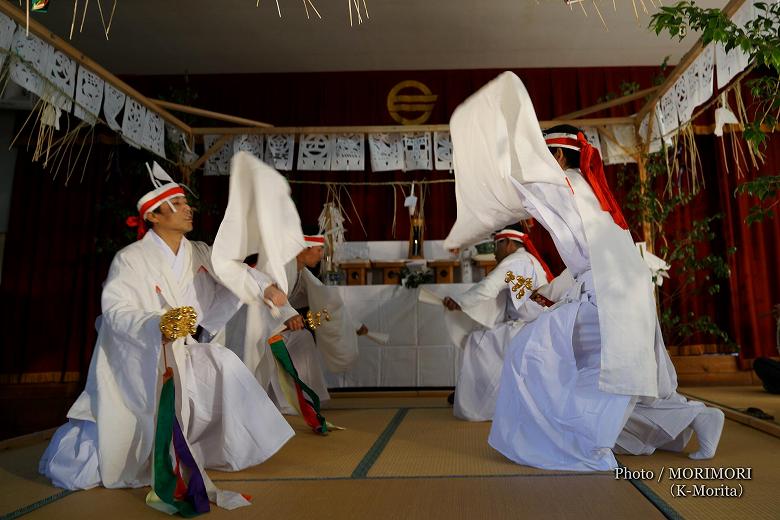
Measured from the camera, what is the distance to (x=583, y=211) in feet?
7.68

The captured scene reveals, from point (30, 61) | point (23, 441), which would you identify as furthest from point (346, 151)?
point (23, 441)

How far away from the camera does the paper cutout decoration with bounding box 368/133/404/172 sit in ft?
18.1

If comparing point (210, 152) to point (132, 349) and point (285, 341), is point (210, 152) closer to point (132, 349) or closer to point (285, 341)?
point (285, 341)

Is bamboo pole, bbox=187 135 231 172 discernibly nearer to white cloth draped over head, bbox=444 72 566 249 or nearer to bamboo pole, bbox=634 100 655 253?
white cloth draped over head, bbox=444 72 566 249

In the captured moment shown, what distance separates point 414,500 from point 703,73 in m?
3.35

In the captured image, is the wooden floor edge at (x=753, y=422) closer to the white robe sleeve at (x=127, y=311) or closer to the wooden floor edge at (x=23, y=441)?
the white robe sleeve at (x=127, y=311)

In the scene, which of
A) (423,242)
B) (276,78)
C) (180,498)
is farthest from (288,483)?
(276,78)

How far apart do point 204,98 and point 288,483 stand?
5907 millimetres

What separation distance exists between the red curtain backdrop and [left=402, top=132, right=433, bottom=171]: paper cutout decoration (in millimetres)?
1283

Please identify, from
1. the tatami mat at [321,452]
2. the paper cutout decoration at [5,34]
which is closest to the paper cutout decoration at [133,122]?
the paper cutout decoration at [5,34]

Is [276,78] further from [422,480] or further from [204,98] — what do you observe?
[422,480]

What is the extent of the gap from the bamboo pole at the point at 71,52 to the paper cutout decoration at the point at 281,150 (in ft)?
2.62

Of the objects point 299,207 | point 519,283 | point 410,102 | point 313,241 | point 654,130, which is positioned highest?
point 410,102

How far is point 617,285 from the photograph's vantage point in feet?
7.47
